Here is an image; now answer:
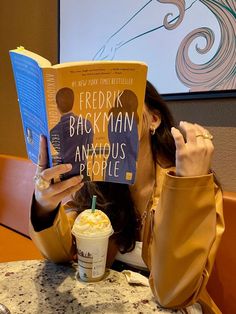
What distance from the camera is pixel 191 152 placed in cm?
60

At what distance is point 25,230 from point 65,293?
1040 mm

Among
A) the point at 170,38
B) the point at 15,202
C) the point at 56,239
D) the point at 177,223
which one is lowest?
the point at 15,202

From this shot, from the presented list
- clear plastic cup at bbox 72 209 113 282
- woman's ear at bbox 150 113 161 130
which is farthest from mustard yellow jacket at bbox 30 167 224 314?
woman's ear at bbox 150 113 161 130

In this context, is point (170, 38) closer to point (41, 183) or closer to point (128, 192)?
point (128, 192)

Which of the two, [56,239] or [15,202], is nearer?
[56,239]

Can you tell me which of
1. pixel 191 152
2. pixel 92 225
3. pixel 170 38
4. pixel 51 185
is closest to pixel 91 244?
pixel 92 225

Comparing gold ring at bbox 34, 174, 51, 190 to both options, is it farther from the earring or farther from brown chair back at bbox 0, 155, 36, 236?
brown chair back at bbox 0, 155, 36, 236

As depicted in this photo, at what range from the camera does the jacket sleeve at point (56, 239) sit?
74 cm

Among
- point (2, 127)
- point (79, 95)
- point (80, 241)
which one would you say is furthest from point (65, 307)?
point (2, 127)

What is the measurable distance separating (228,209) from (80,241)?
444mm

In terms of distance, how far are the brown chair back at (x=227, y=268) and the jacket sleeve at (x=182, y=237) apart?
28cm

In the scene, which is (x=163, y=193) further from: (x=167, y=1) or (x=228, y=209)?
(x=167, y=1)

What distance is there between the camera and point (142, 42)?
1335 millimetres

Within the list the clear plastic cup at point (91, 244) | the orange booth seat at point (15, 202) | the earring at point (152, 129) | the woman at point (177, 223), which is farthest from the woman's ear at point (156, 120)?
the orange booth seat at point (15, 202)
